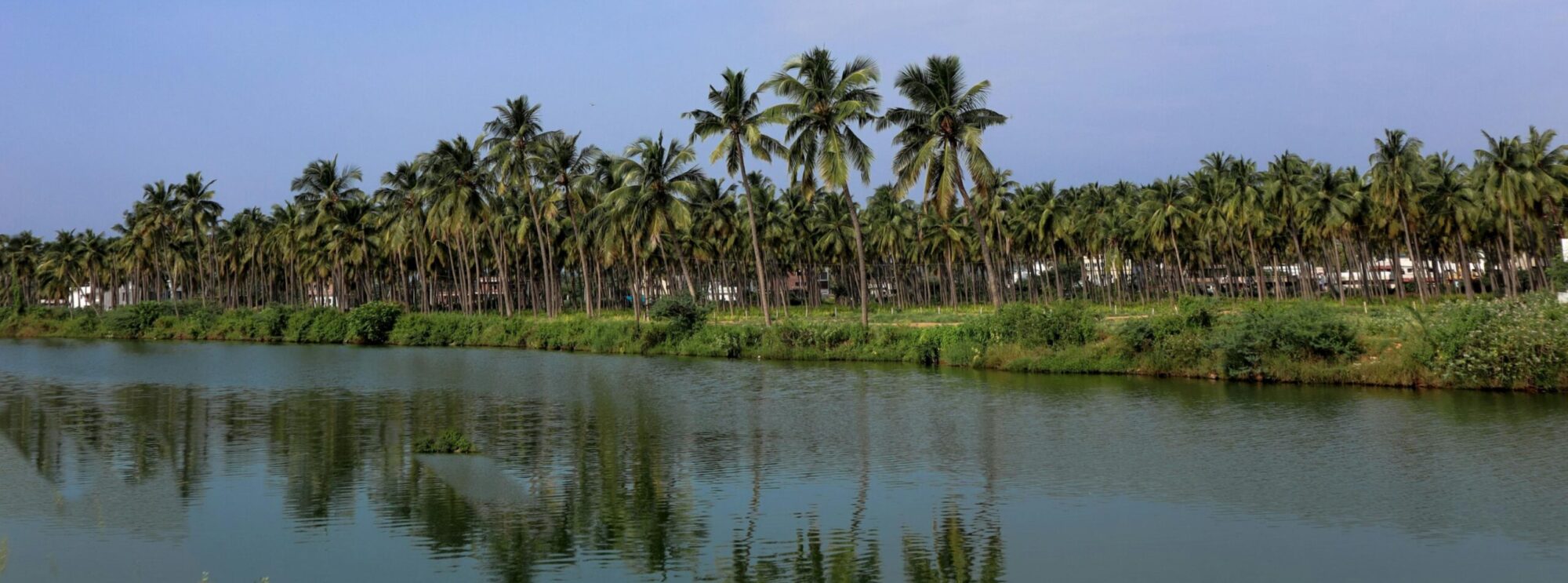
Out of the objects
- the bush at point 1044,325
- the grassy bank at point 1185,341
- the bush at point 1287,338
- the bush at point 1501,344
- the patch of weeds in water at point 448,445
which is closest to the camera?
the patch of weeds in water at point 448,445

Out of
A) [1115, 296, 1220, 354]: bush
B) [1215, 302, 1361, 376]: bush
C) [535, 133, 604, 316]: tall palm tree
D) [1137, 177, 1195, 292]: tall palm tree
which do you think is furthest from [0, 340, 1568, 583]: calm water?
[1137, 177, 1195, 292]: tall palm tree

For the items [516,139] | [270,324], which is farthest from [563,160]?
[270,324]

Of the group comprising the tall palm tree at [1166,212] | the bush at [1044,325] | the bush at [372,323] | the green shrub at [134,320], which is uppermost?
the tall palm tree at [1166,212]

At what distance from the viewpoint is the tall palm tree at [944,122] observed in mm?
47062

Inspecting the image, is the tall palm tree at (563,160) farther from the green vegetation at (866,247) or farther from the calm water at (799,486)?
the calm water at (799,486)

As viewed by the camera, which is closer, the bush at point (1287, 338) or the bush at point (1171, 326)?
the bush at point (1287, 338)

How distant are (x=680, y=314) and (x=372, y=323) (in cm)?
2954

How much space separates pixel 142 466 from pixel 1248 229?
8529 cm

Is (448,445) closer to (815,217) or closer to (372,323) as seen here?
(372,323)

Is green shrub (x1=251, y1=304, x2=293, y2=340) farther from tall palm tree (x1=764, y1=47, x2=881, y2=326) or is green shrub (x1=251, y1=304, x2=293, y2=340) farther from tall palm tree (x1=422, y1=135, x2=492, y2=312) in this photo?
tall palm tree (x1=764, y1=47, x2=881, y2=326)

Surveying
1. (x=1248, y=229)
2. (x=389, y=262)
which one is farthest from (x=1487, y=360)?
(x=389, y=262)

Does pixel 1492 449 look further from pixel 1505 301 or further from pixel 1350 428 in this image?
pixel 1505 301

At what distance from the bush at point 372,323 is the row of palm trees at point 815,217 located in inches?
292

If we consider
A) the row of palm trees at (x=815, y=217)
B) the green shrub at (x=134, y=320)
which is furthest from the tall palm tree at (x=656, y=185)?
the green shrub at (x=134, y=320)
